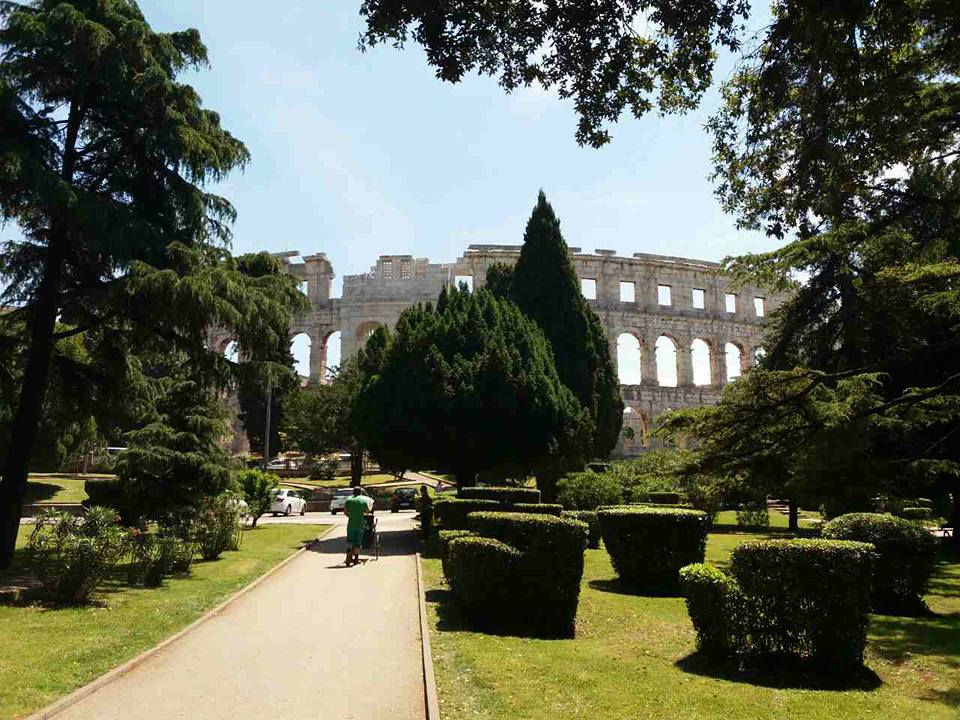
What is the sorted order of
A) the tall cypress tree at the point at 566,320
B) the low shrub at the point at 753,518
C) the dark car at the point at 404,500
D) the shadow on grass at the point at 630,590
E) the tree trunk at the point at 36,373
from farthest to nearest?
the dark car at the point at 404,500
the tall cypress tree at the point at 566,320
the low shrub at the point at 753,518
the tree trunk at the point at 36,373
the shadow on grass at the point at 630,590

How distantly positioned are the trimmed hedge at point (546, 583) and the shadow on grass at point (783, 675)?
166 cm

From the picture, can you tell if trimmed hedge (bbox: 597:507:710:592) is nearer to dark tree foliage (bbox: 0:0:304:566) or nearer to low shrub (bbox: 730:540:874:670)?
low shrub (bbox: 730:540:874:670)

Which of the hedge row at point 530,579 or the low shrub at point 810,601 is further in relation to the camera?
the hedge row at point 530,579

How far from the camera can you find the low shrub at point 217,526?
47.7 ft

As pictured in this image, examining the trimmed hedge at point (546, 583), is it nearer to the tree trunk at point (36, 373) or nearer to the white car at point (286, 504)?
the tree trunk at point (36, 373)

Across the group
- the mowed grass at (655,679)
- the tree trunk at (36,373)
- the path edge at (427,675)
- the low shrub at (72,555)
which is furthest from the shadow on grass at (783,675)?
the tree trunk at (36,373)

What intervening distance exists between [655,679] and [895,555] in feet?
18.1

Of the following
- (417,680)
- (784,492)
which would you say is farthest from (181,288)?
(784,492)

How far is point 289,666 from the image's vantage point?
674 centimetres

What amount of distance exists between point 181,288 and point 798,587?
34.7ft

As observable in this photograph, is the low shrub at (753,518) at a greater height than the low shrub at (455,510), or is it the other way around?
the low shrub at (455,510)

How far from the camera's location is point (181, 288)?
39.2 ft

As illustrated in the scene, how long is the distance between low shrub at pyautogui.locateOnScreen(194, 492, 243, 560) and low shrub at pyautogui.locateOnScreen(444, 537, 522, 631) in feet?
26.8

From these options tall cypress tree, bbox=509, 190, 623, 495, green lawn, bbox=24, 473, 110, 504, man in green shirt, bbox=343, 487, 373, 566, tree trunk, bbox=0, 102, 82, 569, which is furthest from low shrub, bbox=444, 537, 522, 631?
green lawn, bbox=24, 473, 110, 504
